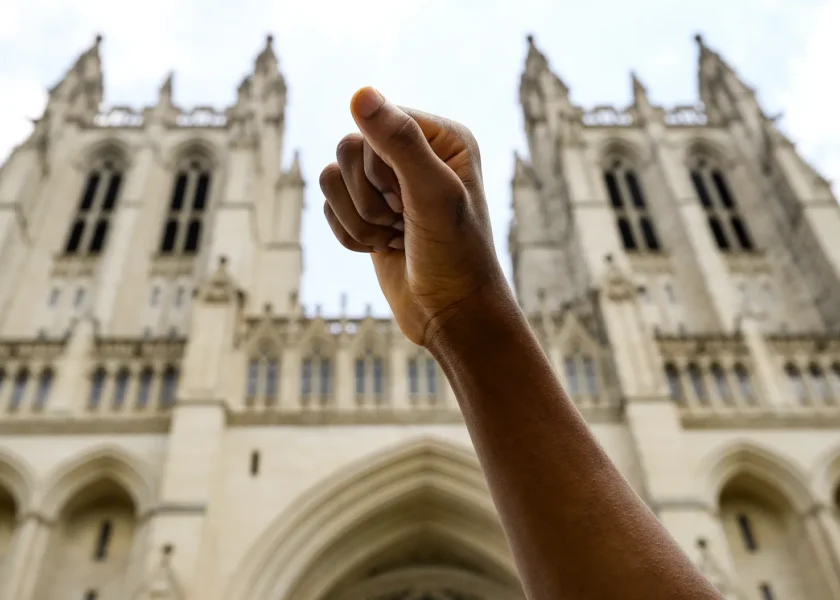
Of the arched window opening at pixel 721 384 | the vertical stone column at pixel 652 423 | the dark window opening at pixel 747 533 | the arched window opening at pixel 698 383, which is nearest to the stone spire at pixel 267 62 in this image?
the vertical stone column at pixel 652 423

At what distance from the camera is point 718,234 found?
74.5 feet

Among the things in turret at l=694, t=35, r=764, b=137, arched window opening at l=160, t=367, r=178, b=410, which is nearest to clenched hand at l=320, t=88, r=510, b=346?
arched window opening at l=160, t=367, r=178, b=410

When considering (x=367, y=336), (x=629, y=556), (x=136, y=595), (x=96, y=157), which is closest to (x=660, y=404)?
(x=367, y=336)

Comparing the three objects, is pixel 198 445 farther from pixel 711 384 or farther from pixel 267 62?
pixel 267 62

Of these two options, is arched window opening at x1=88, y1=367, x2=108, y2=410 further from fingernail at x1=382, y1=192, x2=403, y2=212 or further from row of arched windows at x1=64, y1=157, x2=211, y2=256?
fingernail at x1=382, y1=192, x2=403, y2=212

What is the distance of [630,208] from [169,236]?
14122mm

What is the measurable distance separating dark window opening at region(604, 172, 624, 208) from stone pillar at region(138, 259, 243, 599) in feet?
43.4

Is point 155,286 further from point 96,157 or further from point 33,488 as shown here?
point 33,488

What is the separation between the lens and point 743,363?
614 inches

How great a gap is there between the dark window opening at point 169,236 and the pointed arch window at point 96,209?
157 centimetres

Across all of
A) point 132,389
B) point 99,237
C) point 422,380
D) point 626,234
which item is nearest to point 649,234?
point 626,234

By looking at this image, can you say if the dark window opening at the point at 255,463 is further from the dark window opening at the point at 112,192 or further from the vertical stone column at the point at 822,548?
the dark window opening at the point at 112,192

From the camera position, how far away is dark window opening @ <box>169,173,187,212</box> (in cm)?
2308

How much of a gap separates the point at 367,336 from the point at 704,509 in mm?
7169
